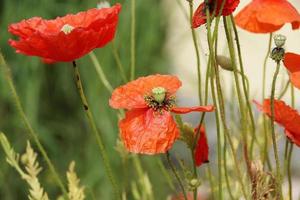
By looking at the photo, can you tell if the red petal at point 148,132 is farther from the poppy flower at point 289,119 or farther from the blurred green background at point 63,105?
the blurred green background at point 63,105

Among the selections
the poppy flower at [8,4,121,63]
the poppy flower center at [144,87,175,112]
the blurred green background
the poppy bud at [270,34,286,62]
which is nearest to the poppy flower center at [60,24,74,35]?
the poppy flower at [8,4,121,63]

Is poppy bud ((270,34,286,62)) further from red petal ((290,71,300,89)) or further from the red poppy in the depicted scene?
the red poppy

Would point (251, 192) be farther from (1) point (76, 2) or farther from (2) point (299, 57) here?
(1) point (76, 2)

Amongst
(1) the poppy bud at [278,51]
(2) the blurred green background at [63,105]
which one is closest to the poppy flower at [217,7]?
(1) the poppy bud at [278,51]

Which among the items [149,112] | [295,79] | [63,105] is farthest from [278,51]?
[63,105]

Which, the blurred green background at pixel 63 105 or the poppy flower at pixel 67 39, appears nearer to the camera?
the poppy flower at pixel 67 39

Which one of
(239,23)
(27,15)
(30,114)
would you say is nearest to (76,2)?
(27,15)

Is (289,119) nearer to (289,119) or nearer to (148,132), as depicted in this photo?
(289,119)
